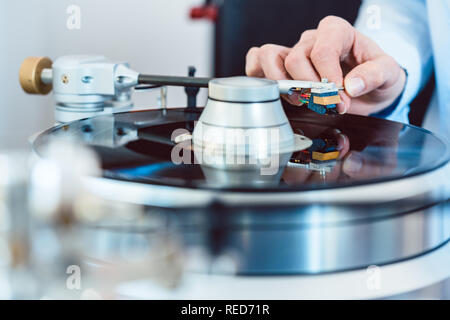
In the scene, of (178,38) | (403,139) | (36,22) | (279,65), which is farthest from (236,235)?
(178,38)

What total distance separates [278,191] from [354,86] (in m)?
0.30

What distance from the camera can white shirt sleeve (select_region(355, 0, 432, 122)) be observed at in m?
0.92

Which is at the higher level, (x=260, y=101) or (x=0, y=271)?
(x=260, y=101)

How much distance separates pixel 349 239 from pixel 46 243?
0.21 meters

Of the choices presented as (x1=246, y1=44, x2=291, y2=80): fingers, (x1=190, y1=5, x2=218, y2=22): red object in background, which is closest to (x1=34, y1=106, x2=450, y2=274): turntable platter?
(x1=246, y1=44, x2=291, y2=80): fingers

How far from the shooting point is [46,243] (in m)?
0.41

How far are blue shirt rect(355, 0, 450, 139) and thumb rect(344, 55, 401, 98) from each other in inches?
5.7

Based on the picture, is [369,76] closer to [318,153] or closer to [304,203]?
[318,153]

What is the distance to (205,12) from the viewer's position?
1.17 metres

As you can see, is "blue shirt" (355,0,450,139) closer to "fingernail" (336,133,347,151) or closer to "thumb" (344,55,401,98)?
"thumb" (344,55,401,98)

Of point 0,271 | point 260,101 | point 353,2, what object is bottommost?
point 0,271

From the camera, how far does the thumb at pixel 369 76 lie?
62 cm

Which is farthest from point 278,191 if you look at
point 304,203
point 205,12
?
point 205,12
